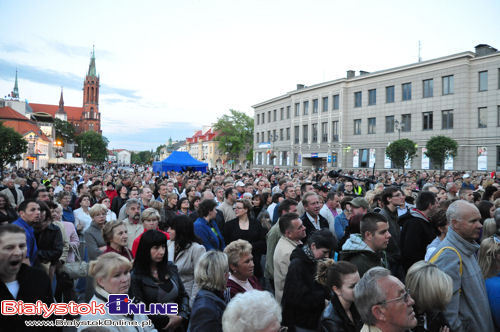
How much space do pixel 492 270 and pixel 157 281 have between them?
3532mm

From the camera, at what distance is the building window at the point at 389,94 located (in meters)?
40.2

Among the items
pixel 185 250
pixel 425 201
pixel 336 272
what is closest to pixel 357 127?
pixel 425 201

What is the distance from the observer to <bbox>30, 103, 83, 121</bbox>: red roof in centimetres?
14150

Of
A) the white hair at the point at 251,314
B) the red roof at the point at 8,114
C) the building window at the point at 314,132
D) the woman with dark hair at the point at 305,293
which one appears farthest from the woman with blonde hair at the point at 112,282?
the red roof at the point at 8,114

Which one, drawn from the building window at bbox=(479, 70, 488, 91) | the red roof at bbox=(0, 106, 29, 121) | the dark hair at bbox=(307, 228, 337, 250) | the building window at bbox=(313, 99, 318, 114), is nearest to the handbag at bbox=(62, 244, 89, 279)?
the dark hair at bbox=(307, 228, 337, 250)

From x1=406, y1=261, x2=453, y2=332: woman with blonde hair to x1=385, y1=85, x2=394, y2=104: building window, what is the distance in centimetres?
4102

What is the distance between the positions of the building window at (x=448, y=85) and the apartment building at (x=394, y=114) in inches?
3.6

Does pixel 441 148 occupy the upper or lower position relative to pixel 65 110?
lower

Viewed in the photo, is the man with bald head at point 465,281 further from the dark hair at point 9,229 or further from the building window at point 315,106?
the building window at point 315,106

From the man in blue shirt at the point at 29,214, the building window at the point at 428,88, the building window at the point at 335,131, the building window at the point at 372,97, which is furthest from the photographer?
the building window at the point at 335,131

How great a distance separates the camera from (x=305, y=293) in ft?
11.5

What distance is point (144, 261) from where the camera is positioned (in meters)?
3.79

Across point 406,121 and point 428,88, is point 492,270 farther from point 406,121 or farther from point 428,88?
point 406,121

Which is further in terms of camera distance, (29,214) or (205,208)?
(205,208)
